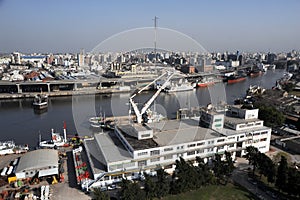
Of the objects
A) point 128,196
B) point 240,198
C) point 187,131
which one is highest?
point 187,131

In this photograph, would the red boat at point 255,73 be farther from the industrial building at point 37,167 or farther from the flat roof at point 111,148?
the industrial building at point 37,167

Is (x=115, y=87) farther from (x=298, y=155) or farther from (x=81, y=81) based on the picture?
(x=298, y=155)

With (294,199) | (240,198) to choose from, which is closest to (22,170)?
(240,198)

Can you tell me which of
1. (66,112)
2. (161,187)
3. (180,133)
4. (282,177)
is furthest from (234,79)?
(161,187)

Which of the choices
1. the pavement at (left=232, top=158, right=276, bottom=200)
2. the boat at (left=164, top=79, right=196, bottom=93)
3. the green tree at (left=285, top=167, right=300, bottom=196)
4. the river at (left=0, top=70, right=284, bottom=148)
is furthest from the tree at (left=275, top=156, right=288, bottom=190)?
the boat at (left=164, top=79, right=196, bottom=93)

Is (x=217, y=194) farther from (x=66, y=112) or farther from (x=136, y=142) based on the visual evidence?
(x=66, y=112)

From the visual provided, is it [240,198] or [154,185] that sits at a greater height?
[154,185]

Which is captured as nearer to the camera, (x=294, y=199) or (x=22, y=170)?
(x=294, y=199)

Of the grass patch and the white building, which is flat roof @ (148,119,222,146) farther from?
the grass patch
